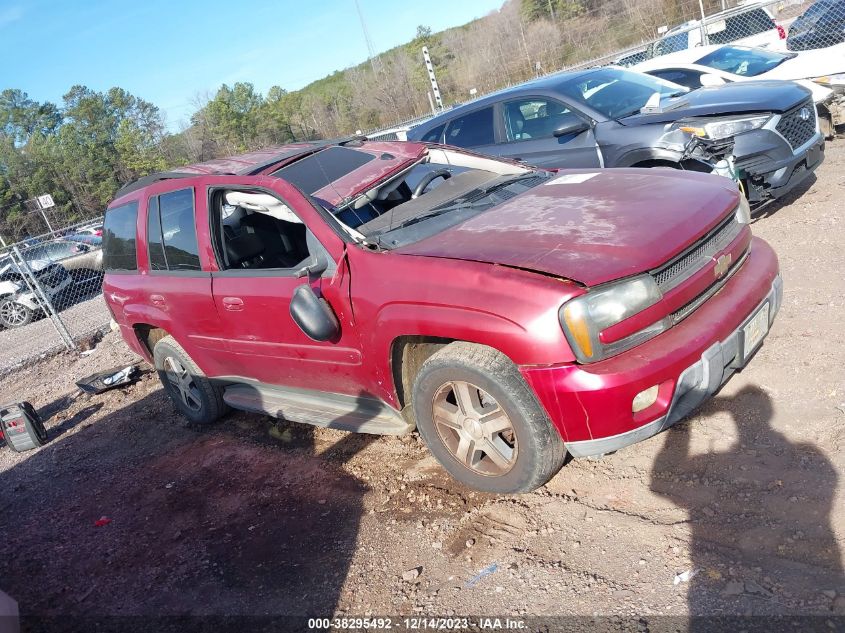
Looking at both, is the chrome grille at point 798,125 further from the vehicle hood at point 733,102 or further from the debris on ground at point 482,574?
the debris on ground at point 482,574

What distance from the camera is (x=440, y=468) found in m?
3.62

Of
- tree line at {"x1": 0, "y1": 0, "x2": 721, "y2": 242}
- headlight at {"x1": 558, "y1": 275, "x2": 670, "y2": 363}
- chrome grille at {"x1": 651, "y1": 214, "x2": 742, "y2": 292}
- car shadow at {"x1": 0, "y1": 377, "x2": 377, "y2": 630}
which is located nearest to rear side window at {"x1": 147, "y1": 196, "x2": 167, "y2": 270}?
car shadow at {"x1": 0, "y1": 377, "x2": 377, "y2": 630}

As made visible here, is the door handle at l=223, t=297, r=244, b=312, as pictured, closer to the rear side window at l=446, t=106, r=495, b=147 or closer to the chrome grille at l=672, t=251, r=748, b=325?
the chrome grille at l=672, t=251, r=748, b=325

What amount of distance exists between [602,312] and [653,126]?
387 centimetres

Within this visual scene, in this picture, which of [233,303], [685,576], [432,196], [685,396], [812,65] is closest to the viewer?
[685,576]

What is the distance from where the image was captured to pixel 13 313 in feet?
43.8

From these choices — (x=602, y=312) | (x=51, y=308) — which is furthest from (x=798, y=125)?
(x=51, y=308)

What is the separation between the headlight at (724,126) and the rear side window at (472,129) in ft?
7.28

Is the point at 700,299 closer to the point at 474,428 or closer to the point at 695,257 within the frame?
the point at 695,257

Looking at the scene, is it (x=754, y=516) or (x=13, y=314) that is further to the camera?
(x=13, y=314)

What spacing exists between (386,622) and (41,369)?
8.24 m

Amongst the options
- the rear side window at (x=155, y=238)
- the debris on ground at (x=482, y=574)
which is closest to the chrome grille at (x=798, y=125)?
the debris on ground at (x=482, y=574)

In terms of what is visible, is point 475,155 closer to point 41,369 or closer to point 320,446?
point 320,446

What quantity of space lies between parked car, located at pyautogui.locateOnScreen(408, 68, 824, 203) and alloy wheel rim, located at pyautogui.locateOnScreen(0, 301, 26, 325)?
11.2 meters
